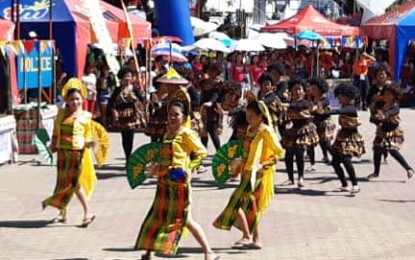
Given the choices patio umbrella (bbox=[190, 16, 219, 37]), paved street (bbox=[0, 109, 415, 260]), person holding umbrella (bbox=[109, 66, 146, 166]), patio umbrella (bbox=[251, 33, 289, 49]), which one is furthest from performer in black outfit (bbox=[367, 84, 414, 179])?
patio umbrella (bbox=[190, 16, 219, 37])

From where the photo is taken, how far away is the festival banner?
16.3 metres

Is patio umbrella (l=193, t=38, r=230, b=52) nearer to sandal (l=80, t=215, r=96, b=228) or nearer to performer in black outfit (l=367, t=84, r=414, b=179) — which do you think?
performer in black outfit (l=367, t=84, r=414, b=179)

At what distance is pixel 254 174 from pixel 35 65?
31.4 ft

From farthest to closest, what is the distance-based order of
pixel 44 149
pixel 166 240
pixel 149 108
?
1. pixel 149 108
2. pixel 44 149
3. pixel 166 240

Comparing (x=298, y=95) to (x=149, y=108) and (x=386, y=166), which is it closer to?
(x=386, y=166)

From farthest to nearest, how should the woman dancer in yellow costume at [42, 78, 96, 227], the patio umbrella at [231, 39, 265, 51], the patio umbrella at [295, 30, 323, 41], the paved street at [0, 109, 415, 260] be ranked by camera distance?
1. the patio umbrella at [295, 30, 323, 41]
2. the patio umbrella at [231, 39, 265, 51]
3. the woman dancer in yellow costume at [42, 78, 96, 227]
4. the paved street at [0, 109, 415, 260]

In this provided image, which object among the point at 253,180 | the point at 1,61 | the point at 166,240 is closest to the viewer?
the point at 166,240

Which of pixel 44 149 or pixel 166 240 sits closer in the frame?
pixel 166 240

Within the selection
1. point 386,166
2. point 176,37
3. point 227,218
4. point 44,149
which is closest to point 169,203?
point 227,218

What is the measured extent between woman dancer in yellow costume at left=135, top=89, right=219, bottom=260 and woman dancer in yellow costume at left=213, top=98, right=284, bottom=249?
71cm

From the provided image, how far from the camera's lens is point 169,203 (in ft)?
26.0

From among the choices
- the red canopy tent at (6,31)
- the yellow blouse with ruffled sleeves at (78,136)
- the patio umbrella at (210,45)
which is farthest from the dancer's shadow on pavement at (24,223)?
the patio umbrella at (210,45)

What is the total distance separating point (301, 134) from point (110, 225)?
3.50 meters

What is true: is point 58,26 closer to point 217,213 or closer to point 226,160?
point 217,213
